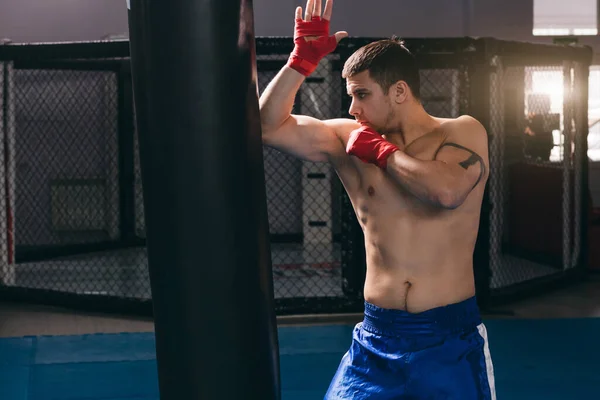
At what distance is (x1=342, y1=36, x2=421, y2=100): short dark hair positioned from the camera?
2.71 metres

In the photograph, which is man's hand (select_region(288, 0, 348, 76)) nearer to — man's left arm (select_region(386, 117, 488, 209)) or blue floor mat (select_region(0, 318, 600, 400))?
man's left arm (select_region(386, 117, 488, 209))

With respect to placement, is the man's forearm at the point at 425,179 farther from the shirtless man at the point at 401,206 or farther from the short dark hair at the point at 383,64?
the short dark hair at the point at 383,64

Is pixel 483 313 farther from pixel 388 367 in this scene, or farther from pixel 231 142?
pixel 231 142

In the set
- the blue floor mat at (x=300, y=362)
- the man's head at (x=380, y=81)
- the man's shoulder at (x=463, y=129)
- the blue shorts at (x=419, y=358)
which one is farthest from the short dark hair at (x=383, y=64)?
the blue floor mat at (x=300, y=362)

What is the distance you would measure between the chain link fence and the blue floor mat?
0.78m

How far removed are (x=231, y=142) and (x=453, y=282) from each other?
104 centimetres

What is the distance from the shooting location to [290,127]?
2.82 m

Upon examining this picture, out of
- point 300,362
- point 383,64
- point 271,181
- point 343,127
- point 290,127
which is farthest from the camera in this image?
point 271,181

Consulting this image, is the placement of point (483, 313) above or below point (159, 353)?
below

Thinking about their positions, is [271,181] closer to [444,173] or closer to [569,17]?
[569,17]

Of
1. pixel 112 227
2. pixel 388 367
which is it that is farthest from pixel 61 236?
pixel 388 367

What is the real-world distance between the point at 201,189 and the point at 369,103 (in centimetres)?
83

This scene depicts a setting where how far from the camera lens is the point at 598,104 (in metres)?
11.4

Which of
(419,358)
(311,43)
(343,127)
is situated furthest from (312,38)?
(419,358)
